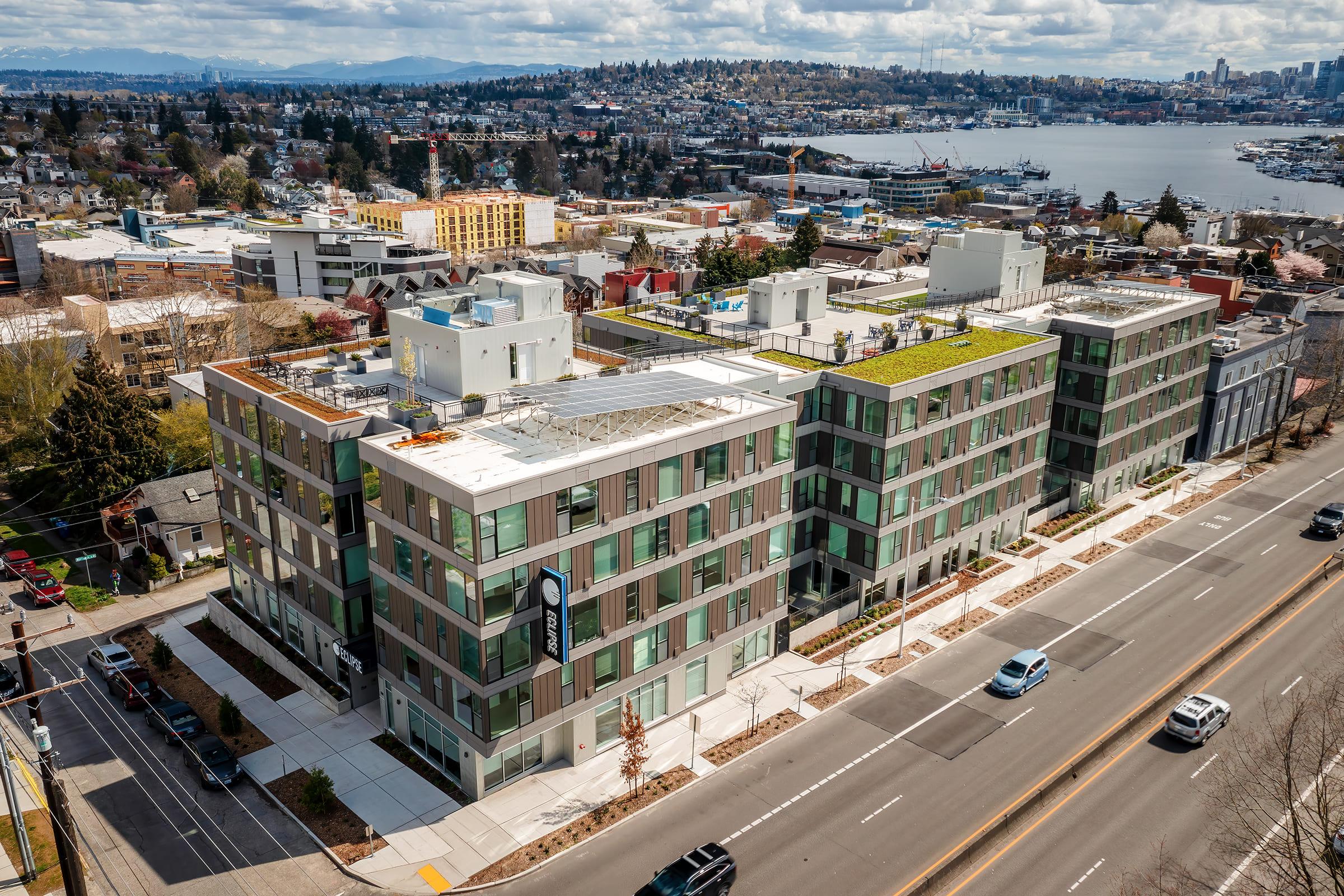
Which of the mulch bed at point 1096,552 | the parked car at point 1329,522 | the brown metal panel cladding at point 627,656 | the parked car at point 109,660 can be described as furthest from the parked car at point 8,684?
the parked car at point 1329,522

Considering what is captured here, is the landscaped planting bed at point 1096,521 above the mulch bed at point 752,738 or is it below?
above

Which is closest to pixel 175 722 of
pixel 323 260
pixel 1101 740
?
pixel 1101 740

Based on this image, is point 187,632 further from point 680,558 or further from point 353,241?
point 353,241

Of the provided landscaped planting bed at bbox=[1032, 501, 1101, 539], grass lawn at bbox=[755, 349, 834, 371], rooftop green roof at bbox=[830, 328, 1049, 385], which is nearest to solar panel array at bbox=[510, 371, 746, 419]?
grass lawn at bbox=[755, 349, 834, 371]

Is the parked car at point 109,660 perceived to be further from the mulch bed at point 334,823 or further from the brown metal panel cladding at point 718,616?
the brown metal panel cladding at point 718,616

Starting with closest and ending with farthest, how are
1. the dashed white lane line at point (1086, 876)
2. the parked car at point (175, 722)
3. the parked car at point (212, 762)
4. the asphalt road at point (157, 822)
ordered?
the dashed white lane line at point (1086, 876) < the asphalt road at point (157, 822) < the parked car at point (212, 762) < the parked car at point (175, 722)

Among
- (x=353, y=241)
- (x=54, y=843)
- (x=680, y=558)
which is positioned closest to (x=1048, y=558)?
(x=680, y=558)

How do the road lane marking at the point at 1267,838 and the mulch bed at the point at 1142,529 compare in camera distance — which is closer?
the road lane marking at the point at 1267,838
